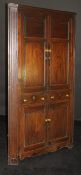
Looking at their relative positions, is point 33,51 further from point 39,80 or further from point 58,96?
point 58,96

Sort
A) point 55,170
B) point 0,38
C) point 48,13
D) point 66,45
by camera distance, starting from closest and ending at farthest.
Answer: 1. point 55,170
2. point 48,13
3. point 66,45
4. point 0,38

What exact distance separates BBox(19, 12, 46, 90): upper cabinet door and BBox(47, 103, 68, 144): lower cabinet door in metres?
0.38

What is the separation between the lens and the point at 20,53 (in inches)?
137

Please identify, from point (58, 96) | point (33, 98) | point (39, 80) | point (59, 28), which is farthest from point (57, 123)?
point (59, 28)

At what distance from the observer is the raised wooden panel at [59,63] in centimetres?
381

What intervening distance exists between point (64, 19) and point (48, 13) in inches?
11.2

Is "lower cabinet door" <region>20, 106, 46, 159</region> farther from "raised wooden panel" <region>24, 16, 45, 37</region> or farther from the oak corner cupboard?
"raised wooden panel" <region>24, 16, 45, 37</region>

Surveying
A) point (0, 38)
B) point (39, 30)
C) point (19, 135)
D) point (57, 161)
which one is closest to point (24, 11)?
point (39, 30)

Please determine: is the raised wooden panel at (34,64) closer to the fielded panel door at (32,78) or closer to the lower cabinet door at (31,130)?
the fielded panel door at (32,78)

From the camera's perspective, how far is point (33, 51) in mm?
3590

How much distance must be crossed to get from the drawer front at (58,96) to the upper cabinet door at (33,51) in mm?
169

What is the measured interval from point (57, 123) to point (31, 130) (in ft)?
1.40

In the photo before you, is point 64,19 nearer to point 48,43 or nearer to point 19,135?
point 48,43

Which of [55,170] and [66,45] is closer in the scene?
[55,170]
